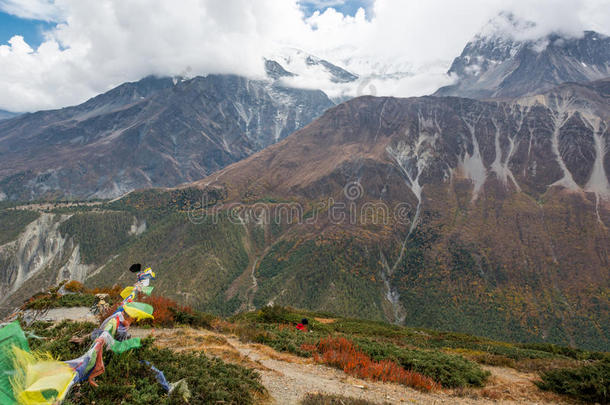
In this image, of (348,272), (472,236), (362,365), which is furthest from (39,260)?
(472,236)

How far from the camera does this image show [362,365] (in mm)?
12953

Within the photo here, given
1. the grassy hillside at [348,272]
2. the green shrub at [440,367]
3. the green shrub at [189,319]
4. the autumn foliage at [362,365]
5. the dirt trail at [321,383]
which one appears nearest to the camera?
the dirt trail at [321,383]

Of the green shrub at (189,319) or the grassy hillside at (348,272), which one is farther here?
the grassy hillside at (348,272)

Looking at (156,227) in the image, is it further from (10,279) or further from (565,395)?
(565,395)

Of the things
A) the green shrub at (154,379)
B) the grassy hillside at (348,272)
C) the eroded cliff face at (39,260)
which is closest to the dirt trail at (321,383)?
the green shrub at (154,379)

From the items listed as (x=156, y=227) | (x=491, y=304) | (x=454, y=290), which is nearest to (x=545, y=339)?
(x=491, y=304)

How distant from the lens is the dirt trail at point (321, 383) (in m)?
9.91

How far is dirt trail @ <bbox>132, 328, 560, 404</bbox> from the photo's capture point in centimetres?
991

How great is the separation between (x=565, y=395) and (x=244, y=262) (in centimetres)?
14078

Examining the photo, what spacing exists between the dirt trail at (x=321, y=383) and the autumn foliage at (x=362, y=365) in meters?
0.38

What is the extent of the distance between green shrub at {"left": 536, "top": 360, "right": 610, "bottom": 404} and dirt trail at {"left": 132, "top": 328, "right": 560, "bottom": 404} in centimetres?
64

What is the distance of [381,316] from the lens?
110 metres

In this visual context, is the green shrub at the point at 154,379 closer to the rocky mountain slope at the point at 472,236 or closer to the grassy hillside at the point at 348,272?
the grassy hillside at the point at 348,272

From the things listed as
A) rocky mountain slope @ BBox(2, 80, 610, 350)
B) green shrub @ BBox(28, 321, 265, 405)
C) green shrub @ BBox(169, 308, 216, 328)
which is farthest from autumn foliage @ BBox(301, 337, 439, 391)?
rocky mountain slope @ BBox(2, 80, 610, 350)
